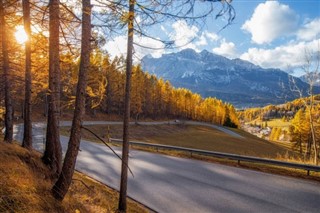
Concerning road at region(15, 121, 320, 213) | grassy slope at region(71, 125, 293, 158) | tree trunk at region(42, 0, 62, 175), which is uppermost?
tree trunk at region(42, 0, 62, 175)

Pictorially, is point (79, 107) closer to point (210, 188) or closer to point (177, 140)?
point (210, 188)

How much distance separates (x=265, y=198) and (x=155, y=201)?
376cm

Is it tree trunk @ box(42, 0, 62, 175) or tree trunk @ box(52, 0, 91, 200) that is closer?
tree trunk @ box(52, 0, 91, 200)

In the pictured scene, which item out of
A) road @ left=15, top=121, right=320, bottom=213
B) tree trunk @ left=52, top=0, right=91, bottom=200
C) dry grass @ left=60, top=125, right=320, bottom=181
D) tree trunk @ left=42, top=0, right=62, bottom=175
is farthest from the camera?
dry grass @ left=60, top=125, right=320, bottom=181

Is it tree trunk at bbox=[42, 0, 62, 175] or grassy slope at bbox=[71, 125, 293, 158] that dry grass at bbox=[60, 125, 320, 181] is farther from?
tree trunk at bbox=[42, 0, 62, 175]

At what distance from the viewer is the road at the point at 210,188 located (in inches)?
328

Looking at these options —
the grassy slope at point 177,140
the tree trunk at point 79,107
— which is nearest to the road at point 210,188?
the tree trunk at point 79,107

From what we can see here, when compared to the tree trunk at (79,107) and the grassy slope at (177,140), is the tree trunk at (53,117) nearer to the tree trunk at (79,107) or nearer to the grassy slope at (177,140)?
the tree trunk at (79,107)

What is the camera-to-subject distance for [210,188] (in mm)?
10375

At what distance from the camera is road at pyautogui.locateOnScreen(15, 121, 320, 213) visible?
8.34 metres

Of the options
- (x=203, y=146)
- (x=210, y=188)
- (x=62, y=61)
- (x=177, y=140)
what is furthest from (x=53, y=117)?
(x=177, y=140)

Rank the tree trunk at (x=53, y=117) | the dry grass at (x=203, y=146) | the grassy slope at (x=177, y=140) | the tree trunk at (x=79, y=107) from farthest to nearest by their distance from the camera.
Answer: the grassy slope at (x=177, y=140), the dry grass at (x=203, y=146), the tree trunk at (x=53, y=117), the tree trunk at (x=79, y=107)

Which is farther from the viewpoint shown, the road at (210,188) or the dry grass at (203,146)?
the dry grass at (203,146)

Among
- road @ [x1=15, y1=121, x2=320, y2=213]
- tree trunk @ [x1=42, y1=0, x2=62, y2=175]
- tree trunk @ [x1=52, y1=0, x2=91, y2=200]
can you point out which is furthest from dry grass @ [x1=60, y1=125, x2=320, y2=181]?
tree trunk @ [x1=52, y1=0, x2=91, y2=200]
